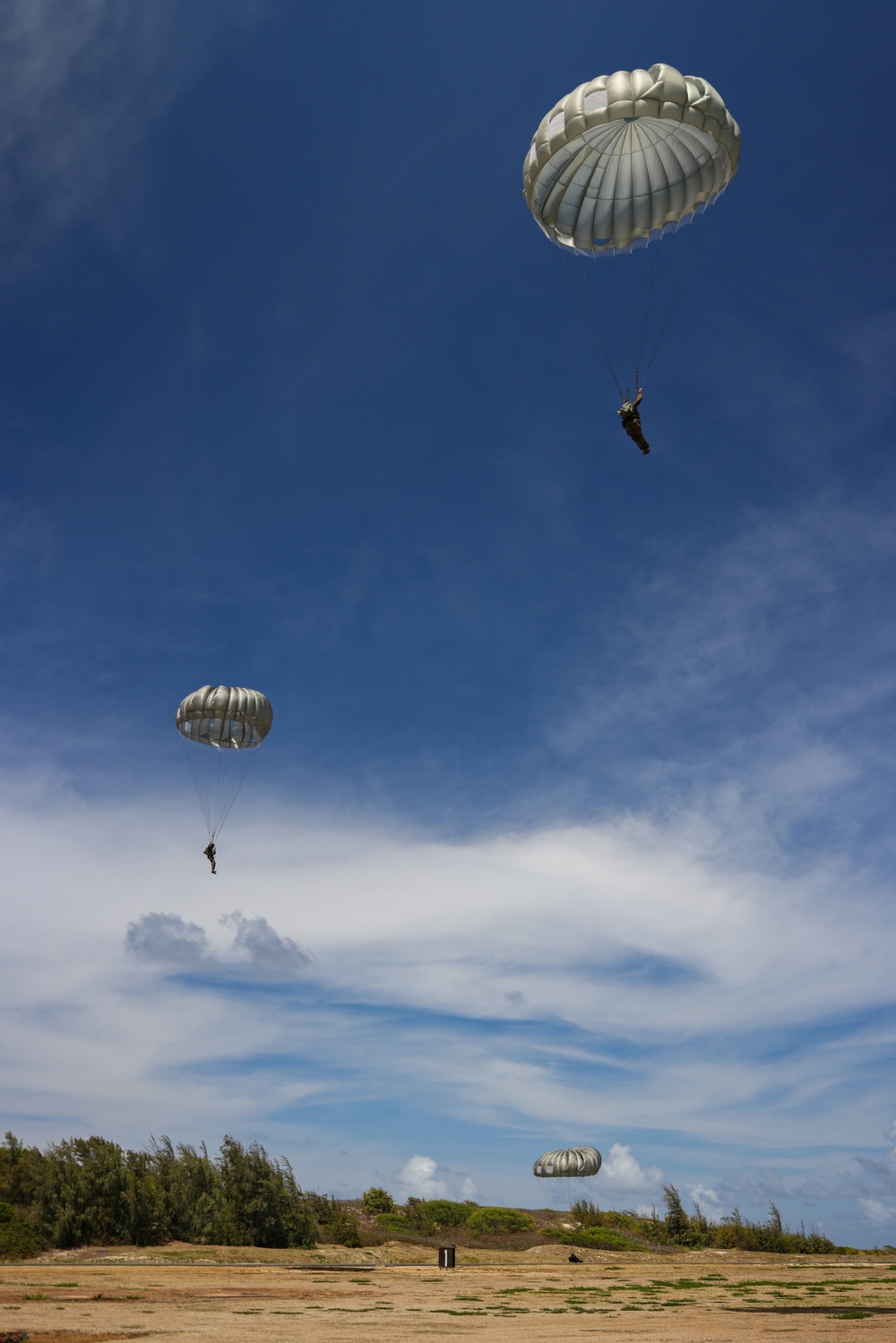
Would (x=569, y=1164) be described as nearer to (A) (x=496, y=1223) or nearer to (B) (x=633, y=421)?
(A) (x=496, y=1223)

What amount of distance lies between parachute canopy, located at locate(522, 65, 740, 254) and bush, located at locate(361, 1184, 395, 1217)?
173ft

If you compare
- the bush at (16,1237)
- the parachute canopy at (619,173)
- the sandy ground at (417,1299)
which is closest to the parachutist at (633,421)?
the parachute canopy at (619,173)

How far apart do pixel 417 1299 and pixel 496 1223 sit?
117 ft

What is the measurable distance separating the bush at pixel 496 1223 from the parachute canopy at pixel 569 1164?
4383 millimetres

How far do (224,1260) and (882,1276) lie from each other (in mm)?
22625

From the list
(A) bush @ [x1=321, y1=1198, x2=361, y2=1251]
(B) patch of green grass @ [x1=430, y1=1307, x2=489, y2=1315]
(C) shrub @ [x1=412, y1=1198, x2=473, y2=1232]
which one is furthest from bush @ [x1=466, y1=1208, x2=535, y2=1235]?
(B) patch of green grass @ [x1=430, y1=1307, x2=489, y2=1315]

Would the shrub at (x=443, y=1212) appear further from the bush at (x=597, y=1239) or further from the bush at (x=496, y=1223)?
the bush at (x=597, y=1239)

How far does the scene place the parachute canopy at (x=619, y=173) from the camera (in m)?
22.8

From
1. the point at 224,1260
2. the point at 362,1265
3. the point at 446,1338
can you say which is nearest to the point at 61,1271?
the point at 224,1260

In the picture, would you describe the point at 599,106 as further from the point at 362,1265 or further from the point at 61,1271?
the point at 362,1265

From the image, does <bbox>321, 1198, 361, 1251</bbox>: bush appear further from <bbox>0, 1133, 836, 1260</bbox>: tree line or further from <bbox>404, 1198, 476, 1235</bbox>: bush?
<bbox>404, 1198, 476, 1235</bbox>: bush

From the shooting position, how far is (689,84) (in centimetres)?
2211

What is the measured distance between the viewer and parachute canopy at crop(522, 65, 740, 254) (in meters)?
22.8

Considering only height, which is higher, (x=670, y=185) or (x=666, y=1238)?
(x=670, y=185)
